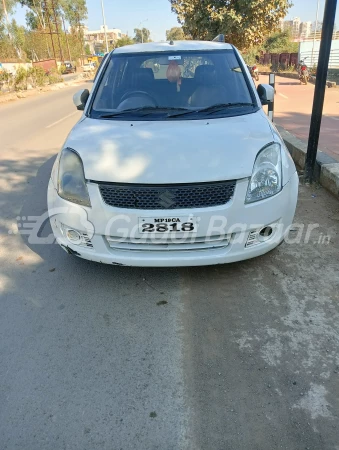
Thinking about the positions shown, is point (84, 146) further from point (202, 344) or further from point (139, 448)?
point (139, 448)

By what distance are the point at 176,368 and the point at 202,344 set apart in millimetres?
261

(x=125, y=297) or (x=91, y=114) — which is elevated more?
(x=91, y=114)

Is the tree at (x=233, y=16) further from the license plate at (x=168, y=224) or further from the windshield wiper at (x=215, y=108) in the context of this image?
the license plate at (x=168, y=224)

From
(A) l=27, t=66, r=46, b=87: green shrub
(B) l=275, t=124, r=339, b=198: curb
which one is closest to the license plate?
(B) l=275, t=124, r=339, b=198: curb

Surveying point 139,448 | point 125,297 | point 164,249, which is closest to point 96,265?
point 125,297

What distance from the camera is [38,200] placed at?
197 inches

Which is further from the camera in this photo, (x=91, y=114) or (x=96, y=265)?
(x=91, y=114)

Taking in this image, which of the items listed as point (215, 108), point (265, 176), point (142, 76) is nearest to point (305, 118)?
point (142, 76)

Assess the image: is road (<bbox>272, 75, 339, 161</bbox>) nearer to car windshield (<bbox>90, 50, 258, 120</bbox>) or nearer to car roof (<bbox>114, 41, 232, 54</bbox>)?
car roof (<bbox>114, 41, 232, 54</bbox>)

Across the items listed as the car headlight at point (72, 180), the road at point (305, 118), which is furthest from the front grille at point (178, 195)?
the road at point (305, 118)

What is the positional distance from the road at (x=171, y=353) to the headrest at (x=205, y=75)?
6.17ft

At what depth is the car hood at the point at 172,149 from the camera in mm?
2674

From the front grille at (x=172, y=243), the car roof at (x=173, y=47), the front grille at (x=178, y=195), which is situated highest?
the car roof at (x=173, y=47)

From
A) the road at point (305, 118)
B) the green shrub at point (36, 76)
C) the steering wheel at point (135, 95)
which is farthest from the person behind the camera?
the green shrub at point (36, 76)
